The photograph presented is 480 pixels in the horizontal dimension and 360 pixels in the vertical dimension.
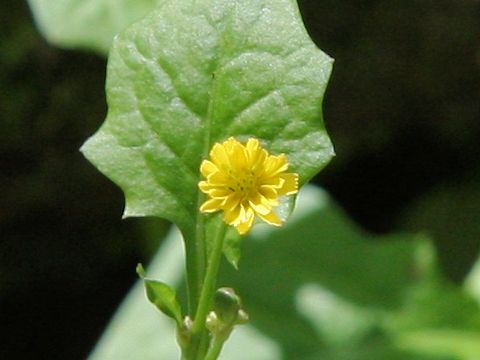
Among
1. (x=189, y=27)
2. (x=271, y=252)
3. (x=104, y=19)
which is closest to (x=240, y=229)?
(x=189, y=27)

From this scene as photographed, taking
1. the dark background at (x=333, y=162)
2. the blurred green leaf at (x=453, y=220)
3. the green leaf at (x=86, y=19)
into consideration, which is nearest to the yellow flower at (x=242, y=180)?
the green leaf at (x=86, y=19)

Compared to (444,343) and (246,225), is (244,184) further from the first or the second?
(444,343)

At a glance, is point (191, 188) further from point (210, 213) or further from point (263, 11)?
point (263, 11)

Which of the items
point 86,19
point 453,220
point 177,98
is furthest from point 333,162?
point 177,98

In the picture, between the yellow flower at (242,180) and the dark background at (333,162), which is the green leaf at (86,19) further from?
the dark background at (333,162)

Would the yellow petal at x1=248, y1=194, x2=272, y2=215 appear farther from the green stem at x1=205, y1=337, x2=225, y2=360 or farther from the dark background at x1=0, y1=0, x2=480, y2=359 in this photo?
the dark background at x1=0, y1=0, x2=480, y2=359
